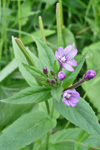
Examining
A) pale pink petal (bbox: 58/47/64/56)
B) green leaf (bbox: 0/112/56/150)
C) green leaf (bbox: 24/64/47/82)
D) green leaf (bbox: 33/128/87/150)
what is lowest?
green leaf (bbox: 33/128/87/150)

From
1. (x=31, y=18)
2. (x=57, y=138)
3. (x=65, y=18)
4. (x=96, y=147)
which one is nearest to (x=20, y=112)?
(x=57, y=138)

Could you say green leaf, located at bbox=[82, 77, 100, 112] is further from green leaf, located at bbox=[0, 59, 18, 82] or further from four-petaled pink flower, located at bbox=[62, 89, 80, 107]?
four-petaled pink flower, located at bbox=[62, 89, 80, 107]

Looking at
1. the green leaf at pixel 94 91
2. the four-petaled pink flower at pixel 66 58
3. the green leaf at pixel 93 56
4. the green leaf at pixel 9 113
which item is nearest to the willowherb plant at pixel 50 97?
the four-petaled pink flower at pixel 66 58

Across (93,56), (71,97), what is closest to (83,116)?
(71,97)

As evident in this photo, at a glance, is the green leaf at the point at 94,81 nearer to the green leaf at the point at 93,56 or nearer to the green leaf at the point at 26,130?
the green leaf at the point at 93,56

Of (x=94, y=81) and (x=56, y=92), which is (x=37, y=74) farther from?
(x=94, y=81)

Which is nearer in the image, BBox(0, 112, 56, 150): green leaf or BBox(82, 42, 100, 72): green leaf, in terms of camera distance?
BBox(0, 112, 56, 150): green leaf

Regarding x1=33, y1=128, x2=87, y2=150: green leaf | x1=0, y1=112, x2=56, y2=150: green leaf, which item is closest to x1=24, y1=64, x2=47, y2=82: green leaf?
x1=0, y1=112, x2=56, y2=150: green leaf
